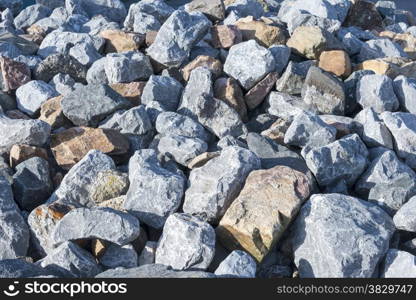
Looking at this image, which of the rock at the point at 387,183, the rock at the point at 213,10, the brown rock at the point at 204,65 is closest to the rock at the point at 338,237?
the rock at the point at 387,183

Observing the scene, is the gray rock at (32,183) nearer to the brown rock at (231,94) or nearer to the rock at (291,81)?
the brown rock at (231,94)

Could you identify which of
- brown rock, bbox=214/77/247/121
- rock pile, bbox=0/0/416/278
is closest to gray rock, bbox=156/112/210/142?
rock pile, bbox=0/0/416/278

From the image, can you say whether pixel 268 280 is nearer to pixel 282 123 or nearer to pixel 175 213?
pixel 175 213

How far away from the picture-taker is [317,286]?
234 cm

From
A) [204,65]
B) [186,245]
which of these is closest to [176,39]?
[204,65]

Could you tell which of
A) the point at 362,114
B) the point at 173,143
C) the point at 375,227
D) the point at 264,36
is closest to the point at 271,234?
the point at 375,227

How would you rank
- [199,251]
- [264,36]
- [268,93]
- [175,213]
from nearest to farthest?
[199,251]
[175,213]
[268,93]
[264,36]

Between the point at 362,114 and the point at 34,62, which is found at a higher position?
the point at 362,114

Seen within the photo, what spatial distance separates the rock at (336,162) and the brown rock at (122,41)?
170 centimetres

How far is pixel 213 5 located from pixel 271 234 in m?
2.55

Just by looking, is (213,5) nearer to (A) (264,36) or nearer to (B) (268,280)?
(A) (264,36)

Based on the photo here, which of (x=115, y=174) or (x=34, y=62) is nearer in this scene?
(x=115, y=174)

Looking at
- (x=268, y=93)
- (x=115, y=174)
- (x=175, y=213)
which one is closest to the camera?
(x=175, y=213)

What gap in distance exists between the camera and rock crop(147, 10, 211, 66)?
386cm
